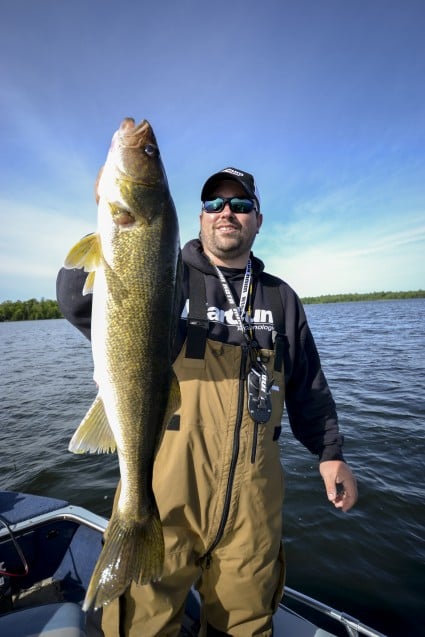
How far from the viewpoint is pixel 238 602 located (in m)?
2.27

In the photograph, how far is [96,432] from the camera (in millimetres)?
2014

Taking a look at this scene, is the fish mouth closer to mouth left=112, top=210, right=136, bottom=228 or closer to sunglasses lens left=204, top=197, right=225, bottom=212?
mouth left=112, top=210, right=136, bottom=228

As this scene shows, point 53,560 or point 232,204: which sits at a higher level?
point 232,204

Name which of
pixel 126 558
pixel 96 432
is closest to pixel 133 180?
pixel 96 432

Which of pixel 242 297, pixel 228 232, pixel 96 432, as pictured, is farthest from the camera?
pixel 228 232

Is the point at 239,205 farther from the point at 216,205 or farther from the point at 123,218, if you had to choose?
the point at 123,218

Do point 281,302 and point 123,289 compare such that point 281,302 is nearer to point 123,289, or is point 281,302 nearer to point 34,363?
point 123,289

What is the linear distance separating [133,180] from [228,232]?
1165mm

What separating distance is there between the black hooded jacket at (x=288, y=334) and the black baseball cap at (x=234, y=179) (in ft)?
1.61

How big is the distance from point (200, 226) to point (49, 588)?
3.76 meters

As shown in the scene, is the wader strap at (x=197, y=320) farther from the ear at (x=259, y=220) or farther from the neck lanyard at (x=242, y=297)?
the ear at (x=259, y=220)

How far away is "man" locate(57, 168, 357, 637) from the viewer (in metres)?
2.18

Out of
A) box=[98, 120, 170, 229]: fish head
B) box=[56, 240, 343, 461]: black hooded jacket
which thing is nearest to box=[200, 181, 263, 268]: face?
box=[56, 240, 343, 461]: black hooded jacket

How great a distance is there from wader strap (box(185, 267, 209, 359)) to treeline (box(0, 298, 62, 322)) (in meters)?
81.5
